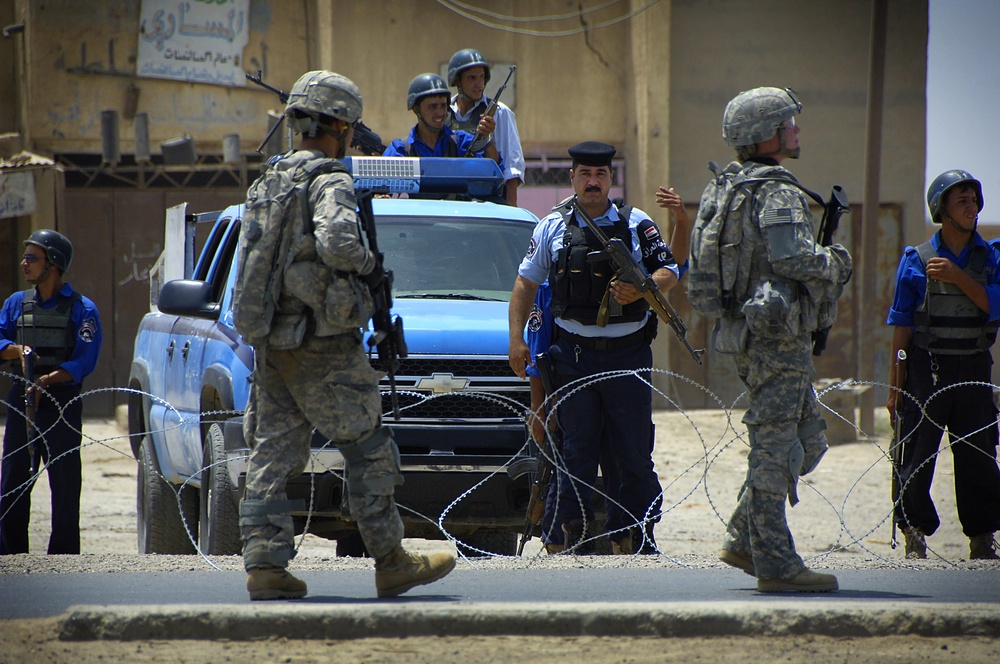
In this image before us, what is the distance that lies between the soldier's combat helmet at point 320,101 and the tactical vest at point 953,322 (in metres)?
3.56

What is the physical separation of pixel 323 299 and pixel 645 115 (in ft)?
41.7

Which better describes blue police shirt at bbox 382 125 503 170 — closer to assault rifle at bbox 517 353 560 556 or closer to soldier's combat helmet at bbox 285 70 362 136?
assault rifle at bbox 517 353 560 556

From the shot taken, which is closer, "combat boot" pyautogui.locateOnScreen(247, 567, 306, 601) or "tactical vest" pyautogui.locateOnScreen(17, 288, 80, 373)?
"combat boot" pyautogui.locateOnScreen(247, 567, 306, 601)

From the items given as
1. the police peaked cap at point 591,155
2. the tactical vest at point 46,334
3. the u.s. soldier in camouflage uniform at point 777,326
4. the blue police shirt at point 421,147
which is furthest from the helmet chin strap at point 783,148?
the tactical vest at point 46,334

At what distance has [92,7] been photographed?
16156 mm

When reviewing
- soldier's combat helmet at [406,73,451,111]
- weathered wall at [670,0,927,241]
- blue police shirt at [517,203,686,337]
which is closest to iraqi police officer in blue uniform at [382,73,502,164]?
soldier's combat helmet at [406,73,451,111]

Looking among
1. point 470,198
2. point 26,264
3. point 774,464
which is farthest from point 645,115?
point 774,464

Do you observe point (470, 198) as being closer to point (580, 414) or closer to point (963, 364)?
point (580, 414)

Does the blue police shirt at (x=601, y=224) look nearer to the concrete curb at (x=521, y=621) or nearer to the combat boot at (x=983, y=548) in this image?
the concrete curb at (x=521, y=621)

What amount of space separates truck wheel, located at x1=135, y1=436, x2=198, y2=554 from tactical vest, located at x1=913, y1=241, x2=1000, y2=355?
448 cm

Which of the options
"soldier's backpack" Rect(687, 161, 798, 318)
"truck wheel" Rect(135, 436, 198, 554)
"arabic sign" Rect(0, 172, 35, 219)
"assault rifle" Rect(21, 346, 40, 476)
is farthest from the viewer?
"arabic sign" Rect(0, 172, 35, 219)

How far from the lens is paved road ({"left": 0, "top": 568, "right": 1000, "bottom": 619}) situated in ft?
15.0

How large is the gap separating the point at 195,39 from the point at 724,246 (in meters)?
13.4

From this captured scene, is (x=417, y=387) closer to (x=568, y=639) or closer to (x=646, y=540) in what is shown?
(x=646, y=540)
